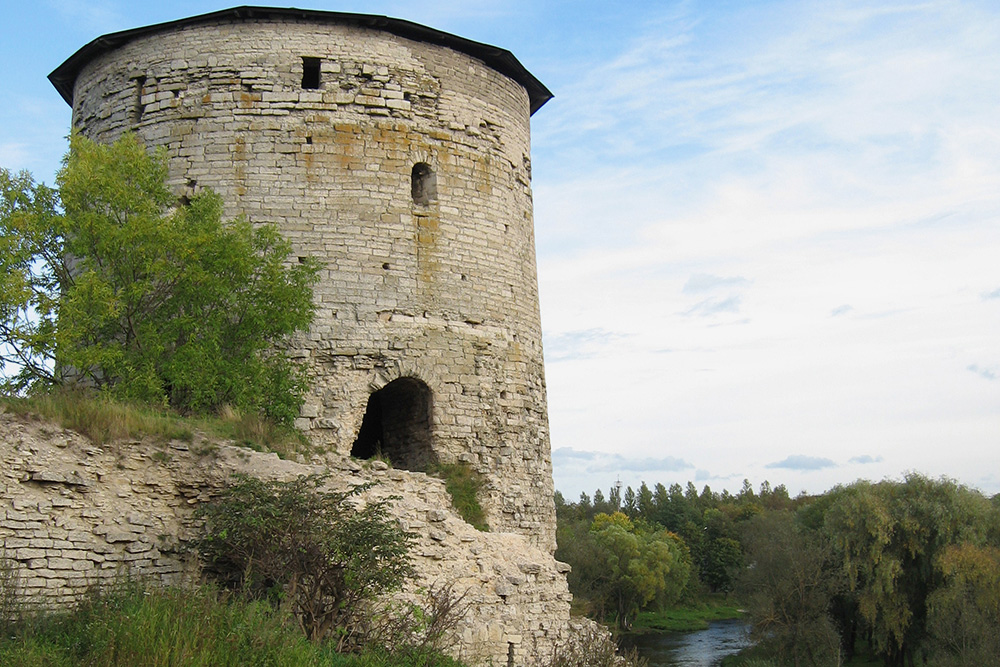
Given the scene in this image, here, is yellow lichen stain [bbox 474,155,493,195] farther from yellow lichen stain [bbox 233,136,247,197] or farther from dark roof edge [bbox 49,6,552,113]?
yellow lichen stain [bbox 233,136,247,197]

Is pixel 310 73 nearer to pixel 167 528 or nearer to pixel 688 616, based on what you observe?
pixel 167 528

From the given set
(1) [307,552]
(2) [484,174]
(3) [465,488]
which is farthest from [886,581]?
(1) [307,552]

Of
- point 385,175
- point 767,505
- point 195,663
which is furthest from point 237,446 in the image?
point 767,505

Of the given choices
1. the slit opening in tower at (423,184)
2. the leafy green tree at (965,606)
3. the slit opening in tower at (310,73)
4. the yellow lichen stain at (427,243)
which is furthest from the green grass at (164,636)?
the leafy green tree at (965,606)

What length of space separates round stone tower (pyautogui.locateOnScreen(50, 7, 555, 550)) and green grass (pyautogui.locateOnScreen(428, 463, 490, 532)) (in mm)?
141

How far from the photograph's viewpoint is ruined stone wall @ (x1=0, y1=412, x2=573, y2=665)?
7.52 m

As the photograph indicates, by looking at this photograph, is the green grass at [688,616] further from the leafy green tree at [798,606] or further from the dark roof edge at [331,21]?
the dark roof edge at [331,21]

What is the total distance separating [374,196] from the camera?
12.7 metres

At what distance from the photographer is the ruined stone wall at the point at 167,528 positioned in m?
7.52

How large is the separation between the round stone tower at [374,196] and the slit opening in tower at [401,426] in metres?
0.04

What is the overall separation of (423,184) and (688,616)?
36079 millimetres

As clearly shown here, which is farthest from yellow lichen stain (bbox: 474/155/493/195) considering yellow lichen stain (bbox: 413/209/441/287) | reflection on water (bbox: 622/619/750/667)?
reflection on water (bbox: 622/619/750/667)

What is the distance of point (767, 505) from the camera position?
7969cm

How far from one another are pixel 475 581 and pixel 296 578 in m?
2.69
